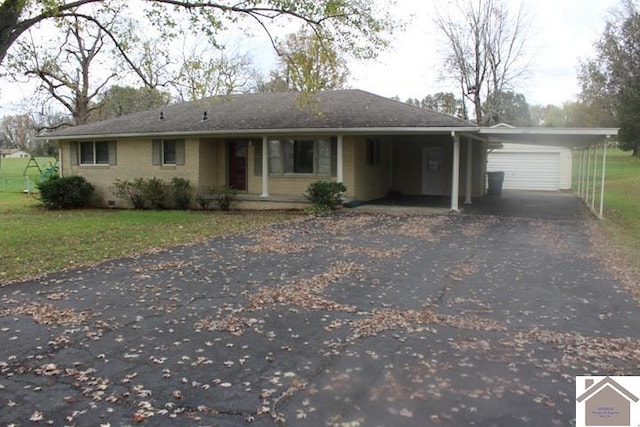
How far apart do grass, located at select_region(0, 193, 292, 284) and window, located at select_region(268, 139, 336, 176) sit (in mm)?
2401

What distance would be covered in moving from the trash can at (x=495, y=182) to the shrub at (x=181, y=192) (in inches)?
506

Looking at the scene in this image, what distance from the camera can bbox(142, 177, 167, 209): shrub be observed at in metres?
18.8

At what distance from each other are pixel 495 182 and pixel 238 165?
11298 millimetres

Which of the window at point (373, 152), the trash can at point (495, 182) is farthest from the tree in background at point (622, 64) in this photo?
the window at point (373, 152)

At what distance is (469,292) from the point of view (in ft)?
22.1

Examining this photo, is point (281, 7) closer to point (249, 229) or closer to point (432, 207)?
point (249, 229)

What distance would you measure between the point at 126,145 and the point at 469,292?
16478 mm

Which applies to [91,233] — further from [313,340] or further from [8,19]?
[313,340]

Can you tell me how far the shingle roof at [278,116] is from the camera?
1628cm

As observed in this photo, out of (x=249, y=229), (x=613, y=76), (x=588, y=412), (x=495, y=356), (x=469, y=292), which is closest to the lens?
(x=588, y=412)

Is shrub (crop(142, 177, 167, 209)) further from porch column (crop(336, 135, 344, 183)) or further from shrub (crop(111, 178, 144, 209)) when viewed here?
porch column (crop(336, 135, 344, 183))

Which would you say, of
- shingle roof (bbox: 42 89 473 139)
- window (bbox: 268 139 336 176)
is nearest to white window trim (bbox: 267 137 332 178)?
window (bbox: 268 139 336 176)

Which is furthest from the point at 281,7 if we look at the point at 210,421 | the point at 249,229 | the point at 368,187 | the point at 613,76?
the point at 613,76

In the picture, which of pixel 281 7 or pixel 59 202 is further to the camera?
pixel 59 202
